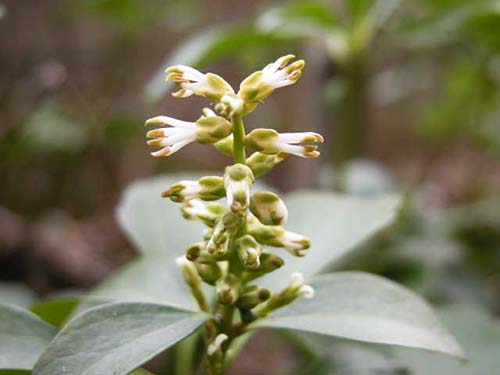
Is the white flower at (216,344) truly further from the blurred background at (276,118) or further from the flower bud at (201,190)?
the blurred background at (276,118)

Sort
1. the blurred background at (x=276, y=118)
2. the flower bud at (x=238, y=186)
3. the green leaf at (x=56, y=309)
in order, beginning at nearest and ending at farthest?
the flower bud at (x=238, y=186)
the green leaf at (x=56, y=309)
the blurred background at (x=276, y=118)

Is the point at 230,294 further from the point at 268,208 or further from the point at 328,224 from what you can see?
the point at 328,224

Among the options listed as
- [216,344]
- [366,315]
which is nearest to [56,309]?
[216,344]

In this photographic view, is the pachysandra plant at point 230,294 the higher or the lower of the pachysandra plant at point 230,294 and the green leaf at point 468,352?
the higher

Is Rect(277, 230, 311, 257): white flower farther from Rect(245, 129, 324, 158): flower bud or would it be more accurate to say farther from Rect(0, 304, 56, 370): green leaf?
Rect(0, 304, 56, 370): green leaf

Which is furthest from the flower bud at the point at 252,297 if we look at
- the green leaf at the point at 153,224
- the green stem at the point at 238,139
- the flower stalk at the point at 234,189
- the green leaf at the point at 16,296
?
the green leaf at the point at 16,296

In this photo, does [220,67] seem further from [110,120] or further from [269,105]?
[110,120]

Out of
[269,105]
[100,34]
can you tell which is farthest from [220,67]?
[100,34]
